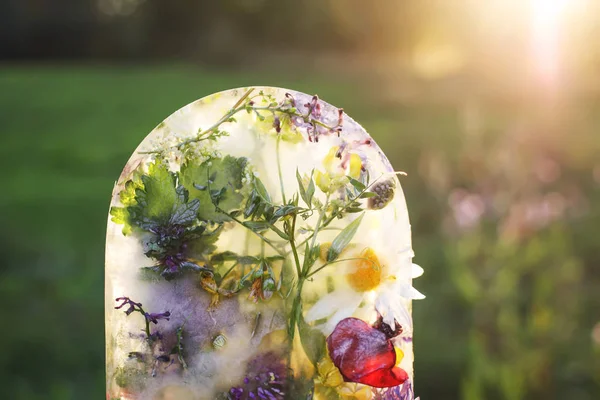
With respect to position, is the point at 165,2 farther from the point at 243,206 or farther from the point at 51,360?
the point at 243,206

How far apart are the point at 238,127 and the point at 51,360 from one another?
1278 mm

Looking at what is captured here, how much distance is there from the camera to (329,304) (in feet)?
2.10

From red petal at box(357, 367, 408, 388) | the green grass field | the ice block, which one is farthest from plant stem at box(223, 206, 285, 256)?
the green grass field

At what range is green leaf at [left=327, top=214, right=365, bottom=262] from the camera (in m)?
0.64

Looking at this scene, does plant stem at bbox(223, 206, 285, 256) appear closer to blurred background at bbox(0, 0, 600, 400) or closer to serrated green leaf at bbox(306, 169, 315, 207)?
serrated green leaf at bbox(306, 169, 315, 207)

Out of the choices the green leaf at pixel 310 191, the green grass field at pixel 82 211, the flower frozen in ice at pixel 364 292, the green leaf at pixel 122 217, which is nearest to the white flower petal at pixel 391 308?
the flower frozen in ice at pixel 364 292

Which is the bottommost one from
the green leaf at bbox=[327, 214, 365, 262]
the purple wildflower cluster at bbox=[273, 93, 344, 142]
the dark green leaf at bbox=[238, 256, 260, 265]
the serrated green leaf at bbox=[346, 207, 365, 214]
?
the dark green leaf at bbox=[238, 256, 260, 265]

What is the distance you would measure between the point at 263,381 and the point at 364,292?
12 cm

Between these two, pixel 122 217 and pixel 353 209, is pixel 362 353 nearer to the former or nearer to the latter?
pixel 353 209

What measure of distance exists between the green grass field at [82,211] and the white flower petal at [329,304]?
2.91ft

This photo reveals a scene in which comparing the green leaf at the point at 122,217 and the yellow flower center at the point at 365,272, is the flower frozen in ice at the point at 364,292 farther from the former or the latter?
the green leaf at the point at 122,217

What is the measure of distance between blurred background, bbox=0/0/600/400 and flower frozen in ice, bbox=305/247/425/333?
660 millimetres

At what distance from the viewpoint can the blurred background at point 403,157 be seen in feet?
4.99

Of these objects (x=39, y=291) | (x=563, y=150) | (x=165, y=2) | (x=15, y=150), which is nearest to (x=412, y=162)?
(x=563, y=150)
